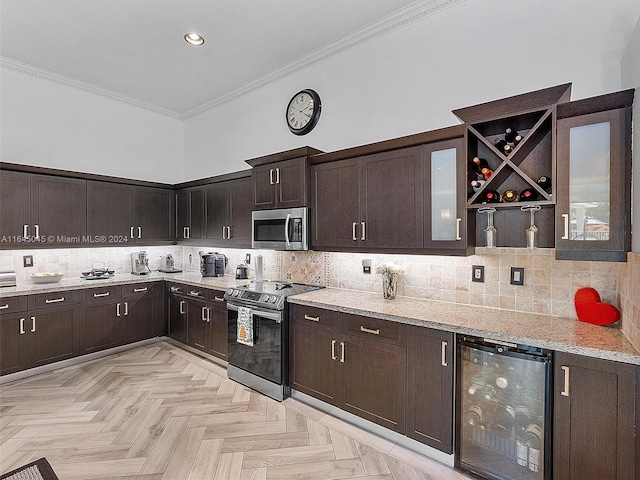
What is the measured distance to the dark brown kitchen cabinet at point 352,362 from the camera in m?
2.48

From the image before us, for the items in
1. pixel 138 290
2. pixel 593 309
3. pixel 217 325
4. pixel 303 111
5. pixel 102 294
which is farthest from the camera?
pixel 138 290

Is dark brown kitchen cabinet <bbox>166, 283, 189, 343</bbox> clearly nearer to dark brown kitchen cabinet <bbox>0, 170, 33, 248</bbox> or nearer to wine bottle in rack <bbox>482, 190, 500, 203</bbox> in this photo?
dark brown kitchen cabinet <bbox>0, 170, 33, 248</bbox>

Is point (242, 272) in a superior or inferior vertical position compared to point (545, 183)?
inferior

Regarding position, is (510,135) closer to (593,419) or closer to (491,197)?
(491,197)

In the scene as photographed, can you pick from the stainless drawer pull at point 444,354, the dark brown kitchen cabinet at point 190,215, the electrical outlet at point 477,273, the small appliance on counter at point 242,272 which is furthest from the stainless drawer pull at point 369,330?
the dark brown kitchen cabinet at point 190,215

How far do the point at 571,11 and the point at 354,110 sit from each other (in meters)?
1.77

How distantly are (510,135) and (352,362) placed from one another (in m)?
2.02

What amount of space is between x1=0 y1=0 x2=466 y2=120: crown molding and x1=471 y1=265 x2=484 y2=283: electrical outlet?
7.02 ft

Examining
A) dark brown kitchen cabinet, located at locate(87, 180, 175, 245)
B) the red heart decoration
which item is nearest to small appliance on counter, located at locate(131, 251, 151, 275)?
dark brown kitchen cabinet, located at locate(87, 180, 175, 245)

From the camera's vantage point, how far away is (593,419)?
1769mm

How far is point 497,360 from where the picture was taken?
206 cm

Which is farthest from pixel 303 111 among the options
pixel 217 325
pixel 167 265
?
pixel 167 265

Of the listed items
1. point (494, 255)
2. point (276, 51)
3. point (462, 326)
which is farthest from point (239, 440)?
point (276, 51)

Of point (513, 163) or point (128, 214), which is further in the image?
point (128, 214)
